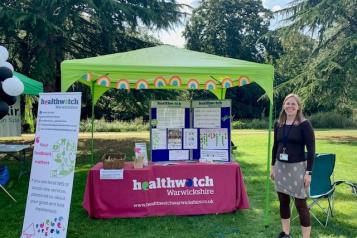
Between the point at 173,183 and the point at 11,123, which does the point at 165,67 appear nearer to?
the point at 173,183

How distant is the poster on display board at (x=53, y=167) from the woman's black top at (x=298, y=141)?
6.73 ft

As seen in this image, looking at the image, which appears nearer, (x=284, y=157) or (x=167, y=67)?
(x=284, y=157)

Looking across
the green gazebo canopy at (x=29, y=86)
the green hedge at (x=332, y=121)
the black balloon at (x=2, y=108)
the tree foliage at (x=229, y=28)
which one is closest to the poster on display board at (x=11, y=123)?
the green gazebo canopy at (x=29, y=86)

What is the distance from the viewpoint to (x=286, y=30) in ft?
59.0

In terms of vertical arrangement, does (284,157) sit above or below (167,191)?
above

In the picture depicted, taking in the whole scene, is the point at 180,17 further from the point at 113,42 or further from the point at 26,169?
the point at 26,169

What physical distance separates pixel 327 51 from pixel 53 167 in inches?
616

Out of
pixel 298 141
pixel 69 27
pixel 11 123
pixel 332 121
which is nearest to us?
pixel 298 141

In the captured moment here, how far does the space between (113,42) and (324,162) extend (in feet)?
28.0

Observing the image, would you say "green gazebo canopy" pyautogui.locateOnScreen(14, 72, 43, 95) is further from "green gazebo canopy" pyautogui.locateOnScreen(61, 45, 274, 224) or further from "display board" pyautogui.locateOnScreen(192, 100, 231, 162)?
"display board" pyautogui.locateOnScreen(192, 100, 231, 162)

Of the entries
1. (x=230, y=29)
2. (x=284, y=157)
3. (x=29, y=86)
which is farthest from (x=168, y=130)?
(x=230, y=29)

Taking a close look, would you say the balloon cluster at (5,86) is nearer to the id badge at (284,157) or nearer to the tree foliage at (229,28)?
the id badge at (284,157)

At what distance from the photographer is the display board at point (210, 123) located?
231 inches

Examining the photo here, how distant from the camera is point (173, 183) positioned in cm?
539
